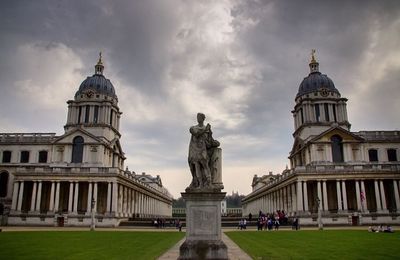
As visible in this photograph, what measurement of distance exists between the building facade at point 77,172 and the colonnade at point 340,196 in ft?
108

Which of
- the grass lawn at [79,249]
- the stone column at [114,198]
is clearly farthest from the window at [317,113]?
the grass lawn at [79,249]

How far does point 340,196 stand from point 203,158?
5670cm

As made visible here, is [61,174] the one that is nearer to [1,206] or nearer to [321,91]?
[1,206]

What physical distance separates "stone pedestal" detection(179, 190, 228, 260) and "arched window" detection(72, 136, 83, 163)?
66209 millimetres

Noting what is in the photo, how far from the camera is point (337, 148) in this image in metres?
75.7

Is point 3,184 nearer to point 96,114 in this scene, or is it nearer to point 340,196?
point 96,114

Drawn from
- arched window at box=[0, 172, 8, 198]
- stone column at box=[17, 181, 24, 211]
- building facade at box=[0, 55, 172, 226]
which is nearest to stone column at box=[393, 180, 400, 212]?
building facade at box=[0, 55, 172, 226]

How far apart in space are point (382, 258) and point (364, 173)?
5322 cm

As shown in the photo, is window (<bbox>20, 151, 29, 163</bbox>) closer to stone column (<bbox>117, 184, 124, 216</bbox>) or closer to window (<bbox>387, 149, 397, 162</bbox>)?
stone column (<bbox>117, 184, 124, 216</bbox>)

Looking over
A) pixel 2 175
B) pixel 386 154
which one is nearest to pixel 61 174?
pixel 2 175

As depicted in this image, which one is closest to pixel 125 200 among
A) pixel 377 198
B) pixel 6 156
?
pixel 6 156

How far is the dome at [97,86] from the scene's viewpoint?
84406 mm

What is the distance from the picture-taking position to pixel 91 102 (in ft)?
271

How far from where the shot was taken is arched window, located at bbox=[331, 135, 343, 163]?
7519 centimetres
